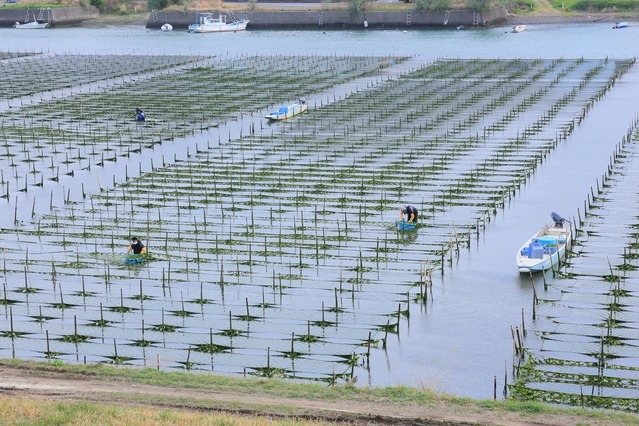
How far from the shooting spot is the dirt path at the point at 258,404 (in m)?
24.4

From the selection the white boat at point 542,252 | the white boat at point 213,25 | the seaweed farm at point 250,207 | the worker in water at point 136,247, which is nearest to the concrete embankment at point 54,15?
the white boat at point 213,25

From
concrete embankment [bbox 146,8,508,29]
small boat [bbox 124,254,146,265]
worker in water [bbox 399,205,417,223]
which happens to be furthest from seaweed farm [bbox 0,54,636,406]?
concrete embankment [bbox 146,8,508,29]

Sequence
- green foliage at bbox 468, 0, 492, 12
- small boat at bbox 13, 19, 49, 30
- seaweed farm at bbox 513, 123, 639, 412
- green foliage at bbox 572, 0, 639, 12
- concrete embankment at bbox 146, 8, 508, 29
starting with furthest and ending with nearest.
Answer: small boat at bbox 13, 19, 49, 30
green foliage at bbox 572, 0, 639, 12
concrete embankment at bbox 146, 8, 508, 29
green foliage at bbox 468, 0, 492, 12
seaweed farm at bbox 513, 123, 639, 412

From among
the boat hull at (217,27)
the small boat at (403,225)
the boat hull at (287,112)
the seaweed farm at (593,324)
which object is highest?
the boat hull at (217,27)

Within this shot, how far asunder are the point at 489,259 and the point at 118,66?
73892 millimetres

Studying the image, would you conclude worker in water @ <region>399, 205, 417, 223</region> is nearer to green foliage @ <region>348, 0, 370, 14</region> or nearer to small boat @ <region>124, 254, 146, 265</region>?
small boat @ <region>124, 254, 146, 265</region>

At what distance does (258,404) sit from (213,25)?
135 meters

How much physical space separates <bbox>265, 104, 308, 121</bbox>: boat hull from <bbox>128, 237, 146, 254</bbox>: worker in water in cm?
3179

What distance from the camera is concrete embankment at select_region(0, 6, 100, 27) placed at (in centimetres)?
16888

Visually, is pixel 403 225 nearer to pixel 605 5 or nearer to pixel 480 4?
pixel 480 4

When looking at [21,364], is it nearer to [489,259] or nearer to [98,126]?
[489,259]

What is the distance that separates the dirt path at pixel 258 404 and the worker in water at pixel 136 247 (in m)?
11.5

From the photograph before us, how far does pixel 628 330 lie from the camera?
3177 centimetres

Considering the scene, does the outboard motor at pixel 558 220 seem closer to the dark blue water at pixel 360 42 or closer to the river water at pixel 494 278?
the river water at pixel 494 278
